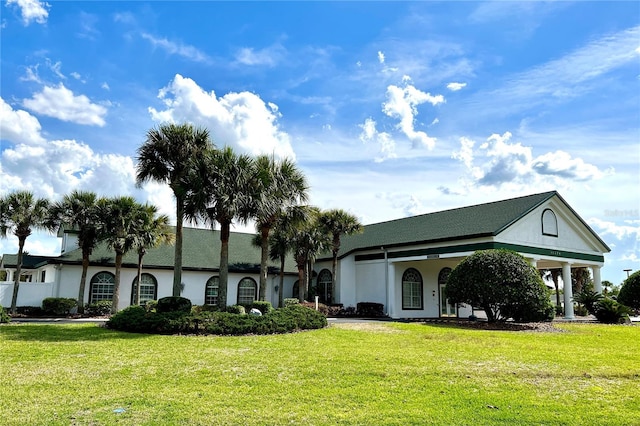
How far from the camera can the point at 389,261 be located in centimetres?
2800

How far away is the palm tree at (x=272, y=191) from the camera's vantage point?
18328 millimetres

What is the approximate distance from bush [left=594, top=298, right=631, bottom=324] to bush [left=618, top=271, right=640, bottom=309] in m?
3.44

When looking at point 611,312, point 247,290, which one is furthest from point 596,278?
point 247,290

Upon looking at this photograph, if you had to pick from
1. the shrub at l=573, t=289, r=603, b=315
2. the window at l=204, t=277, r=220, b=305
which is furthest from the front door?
the window at l=204, t=277, r=220, b=305

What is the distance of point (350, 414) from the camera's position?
6207mm

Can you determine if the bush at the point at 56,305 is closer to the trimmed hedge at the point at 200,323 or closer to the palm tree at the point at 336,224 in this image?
the trimmed hedge at the point at 200,323

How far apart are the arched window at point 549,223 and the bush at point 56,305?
83.7ft

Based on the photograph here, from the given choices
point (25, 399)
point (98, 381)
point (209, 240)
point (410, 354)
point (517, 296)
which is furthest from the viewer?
point (209, 240)

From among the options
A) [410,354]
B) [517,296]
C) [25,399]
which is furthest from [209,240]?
[25,399]

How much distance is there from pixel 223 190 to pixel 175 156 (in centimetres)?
324

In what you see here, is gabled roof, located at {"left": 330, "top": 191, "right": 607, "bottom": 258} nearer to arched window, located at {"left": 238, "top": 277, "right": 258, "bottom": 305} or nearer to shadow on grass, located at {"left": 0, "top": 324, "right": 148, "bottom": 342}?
arched window, located at {"left": 238, "top": 277, "right": 258, "bottom": 305}

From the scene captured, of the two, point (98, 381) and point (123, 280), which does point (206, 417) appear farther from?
point (123, 280)

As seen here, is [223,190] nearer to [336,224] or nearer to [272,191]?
[272,191]

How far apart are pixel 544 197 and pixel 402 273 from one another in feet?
29.7
